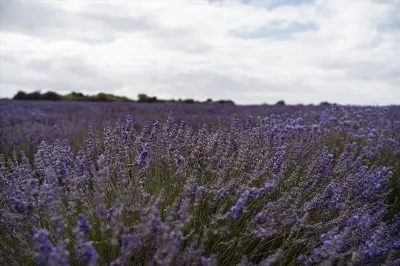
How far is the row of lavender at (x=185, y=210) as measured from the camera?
167 cm

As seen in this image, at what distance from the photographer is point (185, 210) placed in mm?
1651

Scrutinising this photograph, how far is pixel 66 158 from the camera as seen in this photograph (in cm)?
262

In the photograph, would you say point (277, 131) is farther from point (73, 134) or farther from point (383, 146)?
point (73, 134)

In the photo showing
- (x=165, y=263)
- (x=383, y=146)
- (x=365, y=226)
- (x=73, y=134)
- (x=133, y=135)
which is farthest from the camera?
(x=73, y=134)

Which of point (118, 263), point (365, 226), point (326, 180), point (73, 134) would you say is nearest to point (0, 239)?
point (118, 263)

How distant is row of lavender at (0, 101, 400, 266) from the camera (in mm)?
1667

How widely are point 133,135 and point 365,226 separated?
1662 millimetres

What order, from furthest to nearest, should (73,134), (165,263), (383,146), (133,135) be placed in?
(73,134), (383,146), (133,135), (165,263)

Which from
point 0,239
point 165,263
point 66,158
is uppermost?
point 66,158

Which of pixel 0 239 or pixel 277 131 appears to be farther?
pixel 277 131

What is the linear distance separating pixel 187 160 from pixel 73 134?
3.25m

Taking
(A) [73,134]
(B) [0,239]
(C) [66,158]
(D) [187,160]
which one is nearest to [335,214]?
(D) [187,160]

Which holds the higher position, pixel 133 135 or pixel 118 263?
pixel 133 135

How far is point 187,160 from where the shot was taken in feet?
8.84
